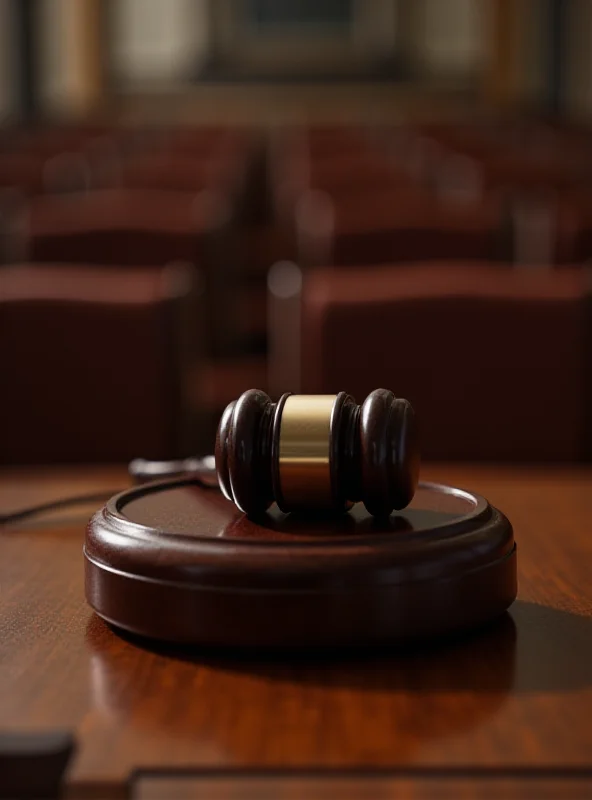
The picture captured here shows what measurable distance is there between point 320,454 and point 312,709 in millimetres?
97

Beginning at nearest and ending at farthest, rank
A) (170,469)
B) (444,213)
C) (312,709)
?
(312,709)
(170,469)
(444,213)

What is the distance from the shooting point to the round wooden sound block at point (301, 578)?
38cm

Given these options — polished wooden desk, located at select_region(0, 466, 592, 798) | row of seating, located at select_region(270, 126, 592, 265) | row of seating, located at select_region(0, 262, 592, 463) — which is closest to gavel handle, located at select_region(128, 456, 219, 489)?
polished wooden desk, located at select_region(0, 466, 592, 798)

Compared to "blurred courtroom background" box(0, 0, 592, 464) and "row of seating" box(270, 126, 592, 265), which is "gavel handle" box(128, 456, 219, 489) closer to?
"blurred courtroom background" box(0, 0, 592, 464)

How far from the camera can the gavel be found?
1.37ft

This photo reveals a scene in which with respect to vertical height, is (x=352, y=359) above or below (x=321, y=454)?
below

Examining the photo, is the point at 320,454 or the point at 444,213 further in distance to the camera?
the point at 444,213

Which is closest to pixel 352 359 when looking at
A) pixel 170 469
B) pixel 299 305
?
pixel 299 305

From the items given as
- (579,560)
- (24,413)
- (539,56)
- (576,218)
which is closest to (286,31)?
(539,56)

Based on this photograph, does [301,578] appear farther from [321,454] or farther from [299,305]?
[299,305]

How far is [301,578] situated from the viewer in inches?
15.0

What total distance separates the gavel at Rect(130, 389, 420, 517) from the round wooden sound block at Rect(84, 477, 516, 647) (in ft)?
0.03

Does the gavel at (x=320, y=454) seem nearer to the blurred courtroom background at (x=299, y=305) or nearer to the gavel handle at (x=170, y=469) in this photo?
the gavel handle at (x=170, y=469)

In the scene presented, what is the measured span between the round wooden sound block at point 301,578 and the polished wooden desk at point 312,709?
0.01 m
